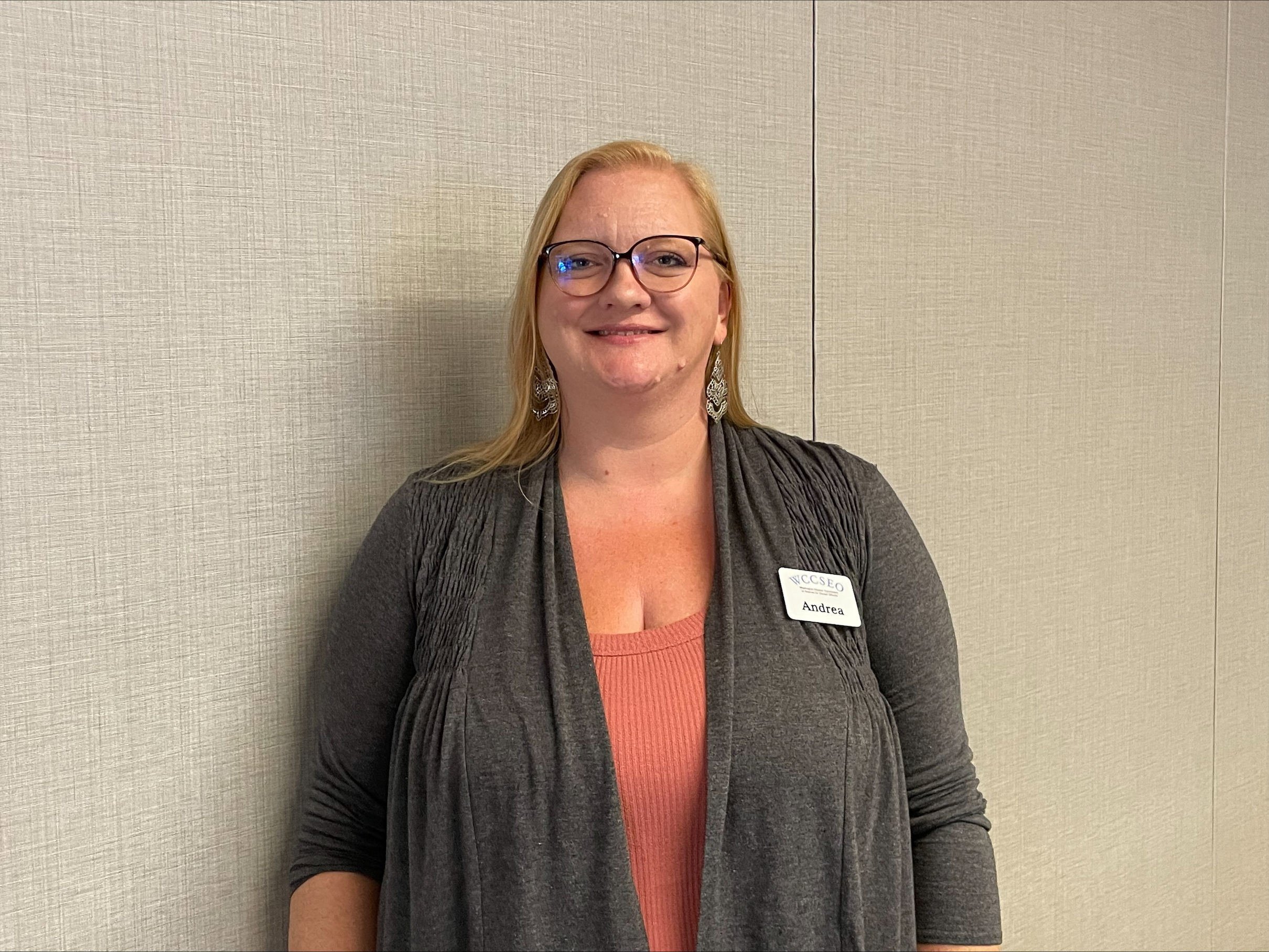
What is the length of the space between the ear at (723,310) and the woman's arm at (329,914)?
88 centimetres

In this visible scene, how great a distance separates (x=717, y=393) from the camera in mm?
1771

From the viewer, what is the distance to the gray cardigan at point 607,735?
4.84ft

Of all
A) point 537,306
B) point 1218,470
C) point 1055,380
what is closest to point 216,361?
point 537,306

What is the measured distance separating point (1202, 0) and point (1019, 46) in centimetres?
65

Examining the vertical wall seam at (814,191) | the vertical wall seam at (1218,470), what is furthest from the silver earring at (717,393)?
the vertical wall seam at (1218,470)

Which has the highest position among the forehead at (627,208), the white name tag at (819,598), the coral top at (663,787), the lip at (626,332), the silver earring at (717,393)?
the forehead at (627,208)

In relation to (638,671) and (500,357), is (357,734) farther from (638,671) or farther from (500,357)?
(500,357)

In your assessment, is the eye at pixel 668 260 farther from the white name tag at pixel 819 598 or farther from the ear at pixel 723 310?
→ the white name tag at pixel 819 598

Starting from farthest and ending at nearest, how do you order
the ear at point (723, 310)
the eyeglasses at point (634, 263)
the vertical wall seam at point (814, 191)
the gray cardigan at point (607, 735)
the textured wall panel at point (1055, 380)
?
the textured wall panel at point (1055, 380)
the vertical wall seam at point (814, 191)
the ear at point (723, 310)
the eyeglasses at point (634, 263)
the gray cardigan at point (607, 735)

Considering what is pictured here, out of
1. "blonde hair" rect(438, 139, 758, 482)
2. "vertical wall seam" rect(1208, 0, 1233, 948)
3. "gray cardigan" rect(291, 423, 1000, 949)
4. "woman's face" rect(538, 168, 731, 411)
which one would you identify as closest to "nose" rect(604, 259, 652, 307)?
"woman's face" rect(538, 168, 731, 411)

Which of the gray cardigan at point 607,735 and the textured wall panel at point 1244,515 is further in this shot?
the textured wall panel at point 1244,515

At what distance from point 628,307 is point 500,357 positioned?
0.41m

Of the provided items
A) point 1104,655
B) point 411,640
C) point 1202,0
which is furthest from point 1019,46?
point 411,640

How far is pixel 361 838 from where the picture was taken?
1.70 meters
